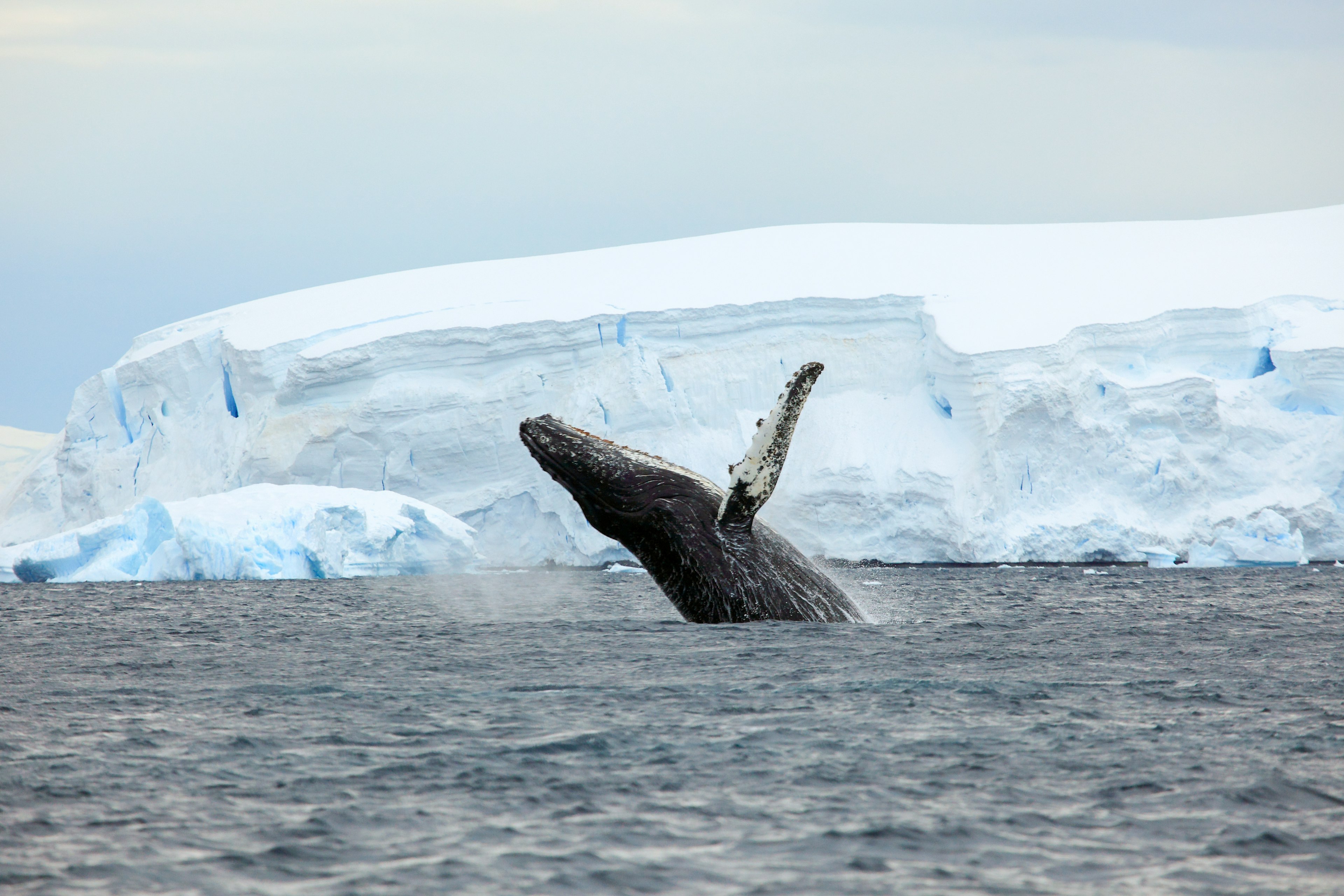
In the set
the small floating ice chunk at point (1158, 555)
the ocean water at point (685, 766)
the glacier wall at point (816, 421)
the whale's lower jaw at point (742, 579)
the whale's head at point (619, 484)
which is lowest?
the ocean water at point (685, 766)

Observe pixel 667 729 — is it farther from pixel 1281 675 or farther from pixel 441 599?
pixel 441 599

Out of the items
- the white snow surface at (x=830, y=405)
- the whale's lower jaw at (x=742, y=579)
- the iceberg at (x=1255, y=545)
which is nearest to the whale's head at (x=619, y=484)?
the whale's lower jaw at (x=742, y=579)

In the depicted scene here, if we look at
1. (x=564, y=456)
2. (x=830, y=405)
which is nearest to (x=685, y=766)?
(x=564, y=456)

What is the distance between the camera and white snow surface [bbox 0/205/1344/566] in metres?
27.1

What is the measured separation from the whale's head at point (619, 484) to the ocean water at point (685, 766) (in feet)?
3.19

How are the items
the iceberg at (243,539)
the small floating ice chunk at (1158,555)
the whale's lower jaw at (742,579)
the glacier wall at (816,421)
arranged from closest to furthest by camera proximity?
the whale's lower jaw at (742,579), the iceberg at (243,539), the small floating ice chunk at (1158,555), the glacier wall at (816,421)

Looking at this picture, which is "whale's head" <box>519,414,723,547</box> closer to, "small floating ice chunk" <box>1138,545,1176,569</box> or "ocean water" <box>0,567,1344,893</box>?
"ocean water" <box>0,567,1344,893</box>

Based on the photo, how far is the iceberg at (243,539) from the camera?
23.4 meters

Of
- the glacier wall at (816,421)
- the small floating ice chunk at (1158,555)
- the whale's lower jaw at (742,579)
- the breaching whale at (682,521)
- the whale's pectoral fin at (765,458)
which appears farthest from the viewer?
the glacier wall at (816,421)

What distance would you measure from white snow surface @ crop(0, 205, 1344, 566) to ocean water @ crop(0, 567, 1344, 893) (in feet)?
55.4

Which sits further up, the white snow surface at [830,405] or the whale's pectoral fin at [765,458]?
the white snow surface at [830,405]

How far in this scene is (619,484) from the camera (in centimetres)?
810

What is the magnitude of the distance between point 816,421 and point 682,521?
75.2 ft

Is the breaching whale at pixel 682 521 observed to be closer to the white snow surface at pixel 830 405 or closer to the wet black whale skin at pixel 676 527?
the wet black whale skin at pixel 676 527
